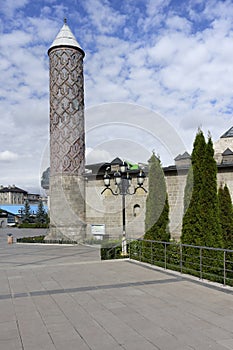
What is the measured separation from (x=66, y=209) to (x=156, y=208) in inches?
398

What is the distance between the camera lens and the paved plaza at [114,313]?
383 centimetres

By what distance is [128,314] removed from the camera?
4855 millimetres

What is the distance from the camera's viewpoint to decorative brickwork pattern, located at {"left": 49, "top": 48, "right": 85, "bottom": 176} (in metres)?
20.0

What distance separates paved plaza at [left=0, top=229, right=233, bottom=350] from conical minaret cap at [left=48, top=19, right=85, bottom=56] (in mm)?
16223

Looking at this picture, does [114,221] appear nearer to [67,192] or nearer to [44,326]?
[67,192]

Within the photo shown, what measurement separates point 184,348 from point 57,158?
17.3 m

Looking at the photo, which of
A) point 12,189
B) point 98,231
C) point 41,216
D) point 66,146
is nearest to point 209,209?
point 98,231

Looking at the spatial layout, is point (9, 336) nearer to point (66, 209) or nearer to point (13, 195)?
point (66, 209)

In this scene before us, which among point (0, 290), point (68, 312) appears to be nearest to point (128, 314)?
point (68, 312)

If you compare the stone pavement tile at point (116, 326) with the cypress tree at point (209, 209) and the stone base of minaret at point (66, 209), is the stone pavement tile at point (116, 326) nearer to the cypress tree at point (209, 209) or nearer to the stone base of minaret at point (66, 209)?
the cypress tree at point (209, 209)

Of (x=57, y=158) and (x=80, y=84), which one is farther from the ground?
(x=80, y=84)

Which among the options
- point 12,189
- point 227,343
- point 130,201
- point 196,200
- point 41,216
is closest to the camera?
point 227,343

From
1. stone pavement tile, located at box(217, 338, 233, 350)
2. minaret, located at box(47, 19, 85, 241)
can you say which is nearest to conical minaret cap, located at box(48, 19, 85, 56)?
minaret, located at box(47, 19, 85, 241)

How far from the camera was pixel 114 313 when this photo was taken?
194 inches
